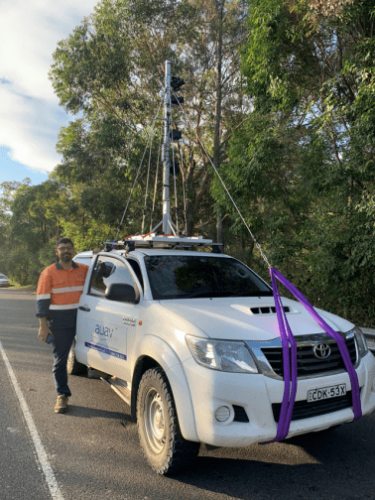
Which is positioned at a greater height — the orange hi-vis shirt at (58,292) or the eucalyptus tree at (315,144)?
the eucalyptus tree at (315,144)

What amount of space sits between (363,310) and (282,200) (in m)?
4.23

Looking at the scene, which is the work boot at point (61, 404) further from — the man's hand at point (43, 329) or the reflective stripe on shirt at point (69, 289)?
the reflective stripe on shirt at point (69, 289)

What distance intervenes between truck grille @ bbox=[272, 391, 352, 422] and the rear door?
1.54m

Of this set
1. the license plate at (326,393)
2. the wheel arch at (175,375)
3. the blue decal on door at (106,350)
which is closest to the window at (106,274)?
the blue decal on door at (106,350)

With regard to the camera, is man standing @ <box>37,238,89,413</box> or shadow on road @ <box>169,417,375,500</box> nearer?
shadow on road @ <box>169,417,375,500</box>

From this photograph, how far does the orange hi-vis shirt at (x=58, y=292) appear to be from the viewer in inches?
196

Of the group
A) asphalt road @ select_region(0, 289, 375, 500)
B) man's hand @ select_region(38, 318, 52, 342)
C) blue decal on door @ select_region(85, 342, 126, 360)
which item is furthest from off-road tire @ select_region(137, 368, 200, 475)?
man's hand @ select_region(38, 318, 52, 342)

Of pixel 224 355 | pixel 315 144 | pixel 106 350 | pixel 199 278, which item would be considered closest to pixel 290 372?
pixel 224 355

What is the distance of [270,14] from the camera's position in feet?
33.1

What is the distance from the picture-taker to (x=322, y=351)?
11.0 feet

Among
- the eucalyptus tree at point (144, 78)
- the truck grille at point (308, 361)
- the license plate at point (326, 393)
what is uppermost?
the eucalyptus tree at point (144, 78)

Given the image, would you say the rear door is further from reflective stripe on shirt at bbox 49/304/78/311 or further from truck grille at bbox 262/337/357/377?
truck grille at bbox 262/337/357/377

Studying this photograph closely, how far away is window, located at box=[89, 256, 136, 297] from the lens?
187 inches

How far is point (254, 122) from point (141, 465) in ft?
33.7
